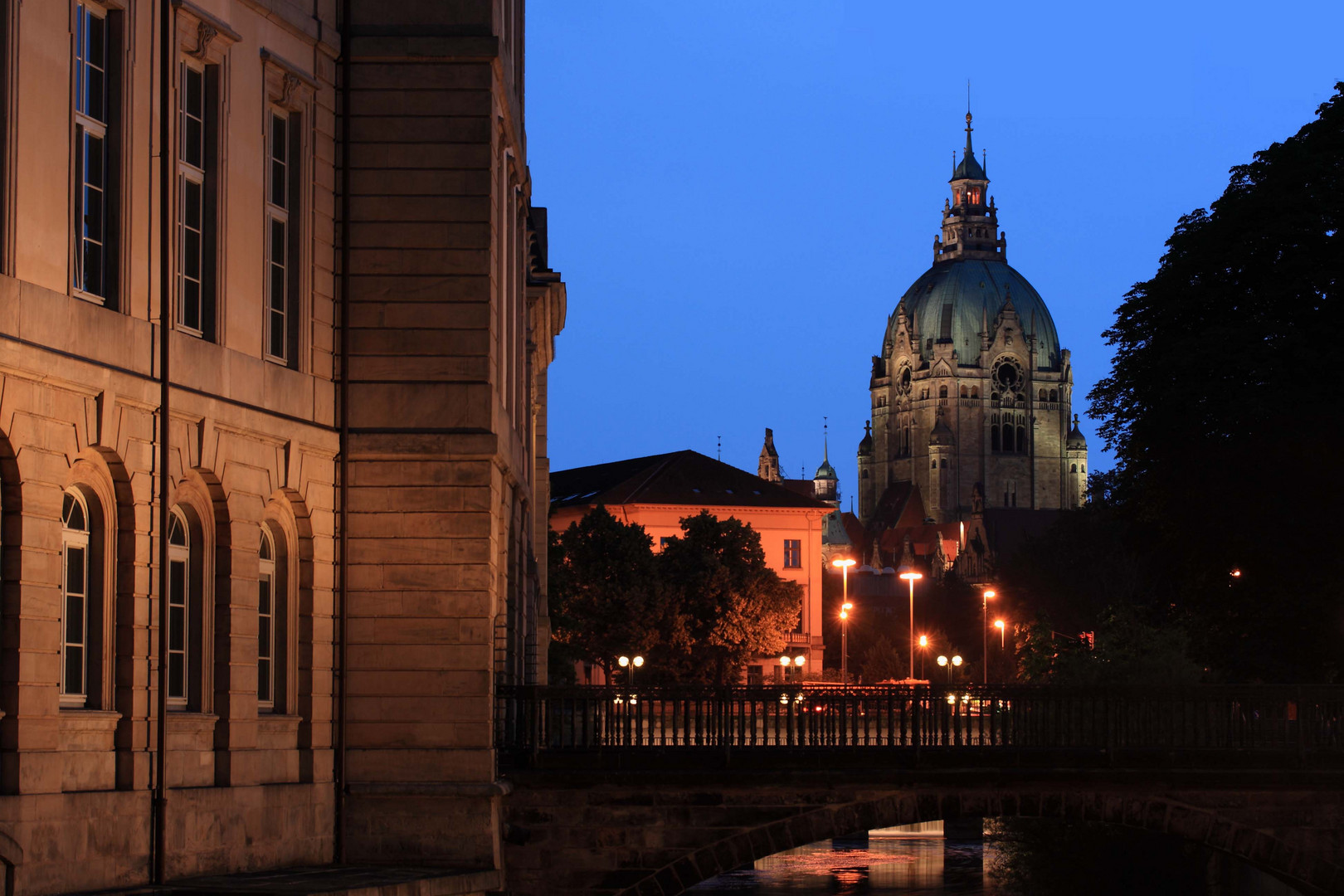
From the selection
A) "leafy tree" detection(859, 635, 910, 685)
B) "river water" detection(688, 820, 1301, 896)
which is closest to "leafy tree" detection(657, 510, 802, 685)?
"river water" detection(688, 820, 1301, 896)

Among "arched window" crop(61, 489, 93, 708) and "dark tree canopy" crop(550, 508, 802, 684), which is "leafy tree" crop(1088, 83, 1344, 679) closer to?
"arched window" crop(61, 489, 93, 708)

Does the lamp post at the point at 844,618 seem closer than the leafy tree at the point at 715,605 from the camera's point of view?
Yes

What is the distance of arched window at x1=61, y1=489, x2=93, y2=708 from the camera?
1812 cm

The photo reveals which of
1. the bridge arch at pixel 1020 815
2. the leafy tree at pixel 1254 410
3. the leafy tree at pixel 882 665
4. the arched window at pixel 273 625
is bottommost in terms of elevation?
the leafy tree at pixel 882 665

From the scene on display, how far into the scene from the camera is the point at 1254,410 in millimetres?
34469

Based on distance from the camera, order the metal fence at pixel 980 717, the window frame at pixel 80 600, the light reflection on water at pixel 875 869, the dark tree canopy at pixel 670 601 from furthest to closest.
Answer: the dark tree canopy at pixel 670 601 < the light reflection on water at pixel 875 869 < the metal fence at pixel 980 717 < the window frame at pixel 80 600

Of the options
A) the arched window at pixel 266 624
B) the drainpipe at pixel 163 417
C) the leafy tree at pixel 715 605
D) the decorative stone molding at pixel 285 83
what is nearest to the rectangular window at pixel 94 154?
the drainpipe at pixel 163 417

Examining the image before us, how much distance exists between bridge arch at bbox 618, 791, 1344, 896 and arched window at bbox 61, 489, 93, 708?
945 centimetres

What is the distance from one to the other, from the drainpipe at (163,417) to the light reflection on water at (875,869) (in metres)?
25.1

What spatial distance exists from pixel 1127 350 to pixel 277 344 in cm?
2221

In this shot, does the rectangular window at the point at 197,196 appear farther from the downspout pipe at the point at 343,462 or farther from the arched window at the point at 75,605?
the arched window at the point at 75,605

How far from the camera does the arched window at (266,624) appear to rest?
2183 cm

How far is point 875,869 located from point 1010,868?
3.31 metres

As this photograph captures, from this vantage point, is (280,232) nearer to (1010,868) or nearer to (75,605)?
(75,605)
